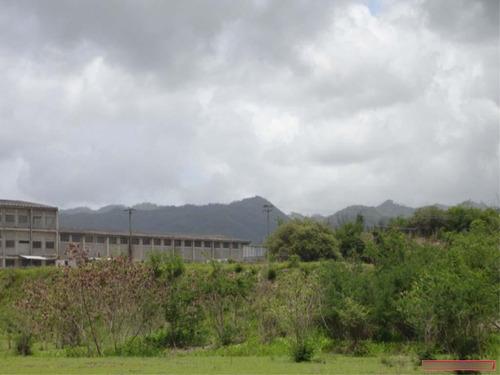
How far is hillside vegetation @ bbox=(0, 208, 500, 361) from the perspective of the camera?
→ 68.4ft

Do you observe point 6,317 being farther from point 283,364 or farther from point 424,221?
point 424,221

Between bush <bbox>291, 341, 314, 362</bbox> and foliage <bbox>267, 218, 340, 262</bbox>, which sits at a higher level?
foliage <bbox>267, 218, 340, 262</bbox>

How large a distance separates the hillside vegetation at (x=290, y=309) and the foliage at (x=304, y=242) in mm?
31448

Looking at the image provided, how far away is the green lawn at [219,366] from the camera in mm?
17078

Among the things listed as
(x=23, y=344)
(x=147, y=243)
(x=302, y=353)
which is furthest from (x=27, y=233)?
(x=302, y=353)

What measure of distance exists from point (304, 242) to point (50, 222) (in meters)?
29.8

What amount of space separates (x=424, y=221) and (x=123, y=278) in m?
65.6

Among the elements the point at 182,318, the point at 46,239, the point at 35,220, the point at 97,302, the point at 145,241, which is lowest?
the point at 182,318

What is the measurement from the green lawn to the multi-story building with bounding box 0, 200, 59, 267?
49.2 meters

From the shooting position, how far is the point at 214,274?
29625 mm

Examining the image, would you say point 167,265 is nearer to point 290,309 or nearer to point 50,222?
point 290,309

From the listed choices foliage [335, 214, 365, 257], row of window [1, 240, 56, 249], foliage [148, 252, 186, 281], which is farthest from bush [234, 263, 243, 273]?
row of window [1, 240, 56, 249]

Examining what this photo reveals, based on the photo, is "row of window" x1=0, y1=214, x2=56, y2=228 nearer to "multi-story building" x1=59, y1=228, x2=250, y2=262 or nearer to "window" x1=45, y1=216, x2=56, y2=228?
"window" x1=45, y1=216, x2=56, y2=228

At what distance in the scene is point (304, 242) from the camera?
205ft
